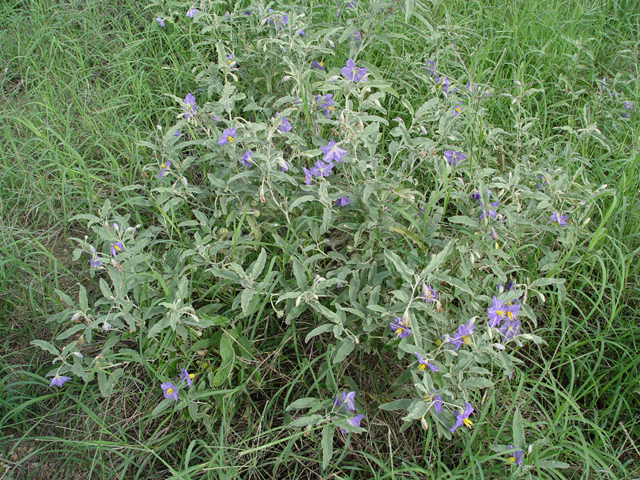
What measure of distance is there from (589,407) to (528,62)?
2303 mm

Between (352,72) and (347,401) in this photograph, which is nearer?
(347,401)

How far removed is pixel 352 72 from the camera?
2.20 metres

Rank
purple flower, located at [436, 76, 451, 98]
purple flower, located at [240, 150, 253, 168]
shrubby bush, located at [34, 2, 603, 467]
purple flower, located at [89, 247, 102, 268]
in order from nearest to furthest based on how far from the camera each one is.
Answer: shrubby bush, located at [34, 2, 603, 467] < purple flower, located at [89, 247, 102, 268] < purple flower, located at [240, 150, 253, 168] < purple flower, located at [436, 76, 451, 98]

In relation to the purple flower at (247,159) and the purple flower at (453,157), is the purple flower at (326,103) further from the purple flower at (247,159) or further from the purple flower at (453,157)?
the purple flower at (453,157)

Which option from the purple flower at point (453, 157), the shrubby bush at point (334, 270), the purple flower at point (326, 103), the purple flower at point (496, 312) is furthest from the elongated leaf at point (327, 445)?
the purple flower at point (326, 103)

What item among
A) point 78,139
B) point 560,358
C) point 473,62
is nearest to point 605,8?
point 473,62

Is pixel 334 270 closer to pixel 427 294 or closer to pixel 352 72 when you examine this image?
pixel 427 294

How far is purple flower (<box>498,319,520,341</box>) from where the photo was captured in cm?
172

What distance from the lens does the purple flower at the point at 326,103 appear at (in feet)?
7.49

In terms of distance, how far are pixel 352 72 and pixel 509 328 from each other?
130 centimetres

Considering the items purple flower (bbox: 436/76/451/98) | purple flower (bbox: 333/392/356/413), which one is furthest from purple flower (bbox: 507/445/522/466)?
purple flower (bbox: 436/76/451/98)

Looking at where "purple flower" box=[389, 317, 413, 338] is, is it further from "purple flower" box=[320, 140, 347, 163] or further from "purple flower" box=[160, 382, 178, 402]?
"purple flower" box=[160, 382, 178, 402]

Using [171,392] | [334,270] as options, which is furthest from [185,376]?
[334,270]

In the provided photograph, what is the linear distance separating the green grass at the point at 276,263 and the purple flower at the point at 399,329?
260 mm
